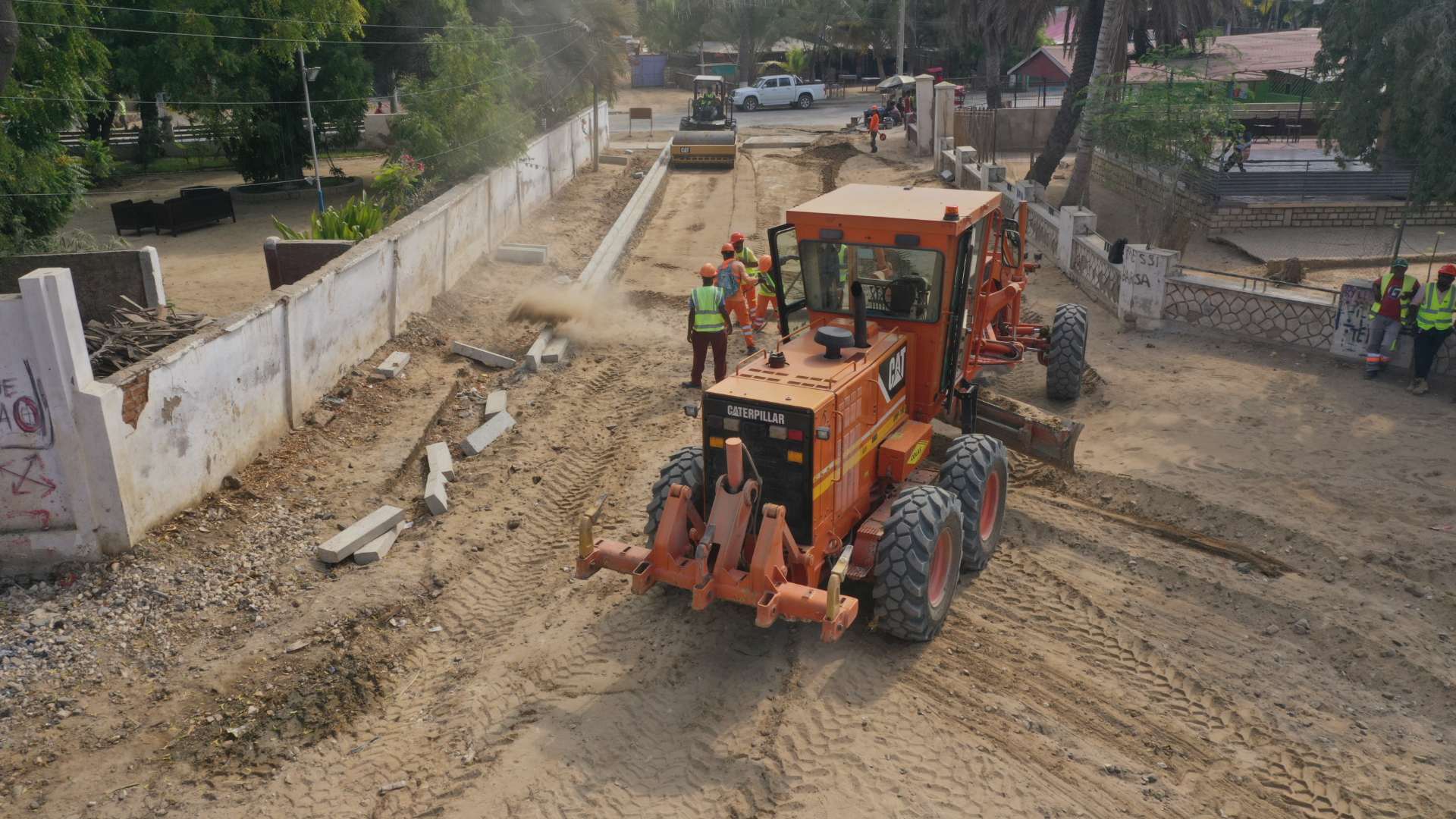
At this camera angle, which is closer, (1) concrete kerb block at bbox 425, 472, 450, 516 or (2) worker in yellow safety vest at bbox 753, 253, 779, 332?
(2) worker in yellow safety vest at bbox 753, 253, 779, 332

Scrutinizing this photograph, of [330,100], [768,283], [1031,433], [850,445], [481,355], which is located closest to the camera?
[850,445]

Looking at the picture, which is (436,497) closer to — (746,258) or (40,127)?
(746,258)

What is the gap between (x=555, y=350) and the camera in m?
13.7

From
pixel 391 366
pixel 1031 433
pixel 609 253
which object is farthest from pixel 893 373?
pixel 609 253

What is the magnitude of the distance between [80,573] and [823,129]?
34972mm

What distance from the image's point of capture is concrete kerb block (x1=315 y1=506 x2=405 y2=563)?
8.70 m

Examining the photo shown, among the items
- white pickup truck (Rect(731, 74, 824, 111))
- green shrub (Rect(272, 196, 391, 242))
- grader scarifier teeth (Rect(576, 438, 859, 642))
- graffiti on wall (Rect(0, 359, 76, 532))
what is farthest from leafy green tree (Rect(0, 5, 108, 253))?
white pickup truck (Rect(731, 74, 824, 111))

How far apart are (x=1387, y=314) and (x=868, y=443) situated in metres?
8.19

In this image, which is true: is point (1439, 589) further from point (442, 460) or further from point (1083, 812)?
point (442, 460)

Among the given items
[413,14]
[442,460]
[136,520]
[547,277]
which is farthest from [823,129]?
[136,520]

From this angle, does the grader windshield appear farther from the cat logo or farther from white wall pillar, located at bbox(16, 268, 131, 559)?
white wall pillar, located at bbox(16, 268, 131, 559)

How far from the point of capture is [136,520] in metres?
8.35

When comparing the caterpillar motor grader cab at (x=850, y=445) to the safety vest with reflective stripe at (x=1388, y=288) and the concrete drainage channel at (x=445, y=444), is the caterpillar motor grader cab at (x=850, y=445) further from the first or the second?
the safety vest with reflective stripe at (x=1388, y=288)

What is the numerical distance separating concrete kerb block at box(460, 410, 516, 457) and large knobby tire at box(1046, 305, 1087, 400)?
6175 mm
